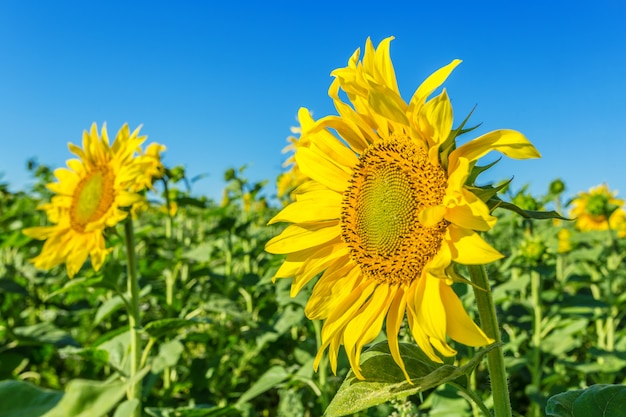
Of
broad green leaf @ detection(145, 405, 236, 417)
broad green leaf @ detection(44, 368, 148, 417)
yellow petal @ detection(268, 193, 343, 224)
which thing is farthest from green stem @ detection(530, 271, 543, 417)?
broad green leaf @ detection(44, 368, 148, 417)

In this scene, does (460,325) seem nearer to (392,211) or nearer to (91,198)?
(392,211)

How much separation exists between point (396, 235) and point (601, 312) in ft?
9.40

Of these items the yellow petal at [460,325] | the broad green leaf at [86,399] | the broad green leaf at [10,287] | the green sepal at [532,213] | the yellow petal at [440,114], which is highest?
the broad green leaf at [10,287]

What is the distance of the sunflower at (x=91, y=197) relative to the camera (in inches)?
103

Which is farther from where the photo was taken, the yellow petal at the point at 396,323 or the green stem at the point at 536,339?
the green stem at the point at 536,339

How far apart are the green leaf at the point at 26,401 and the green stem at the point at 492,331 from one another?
0.89m

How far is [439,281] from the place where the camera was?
3.70 feet

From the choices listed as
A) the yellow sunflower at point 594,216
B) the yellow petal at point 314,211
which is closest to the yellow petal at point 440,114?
the yellow petal at point 314,211

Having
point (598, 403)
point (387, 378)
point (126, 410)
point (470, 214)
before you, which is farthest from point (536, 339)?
point (126, 410)

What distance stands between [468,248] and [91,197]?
204 centimetres

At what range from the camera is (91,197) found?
2.69 m

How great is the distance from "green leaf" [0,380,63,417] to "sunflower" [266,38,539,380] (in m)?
0.80

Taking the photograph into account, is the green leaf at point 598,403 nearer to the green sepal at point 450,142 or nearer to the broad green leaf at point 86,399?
the green sepal at point 450,142

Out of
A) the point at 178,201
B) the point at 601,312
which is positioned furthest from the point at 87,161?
the point at 601,312
